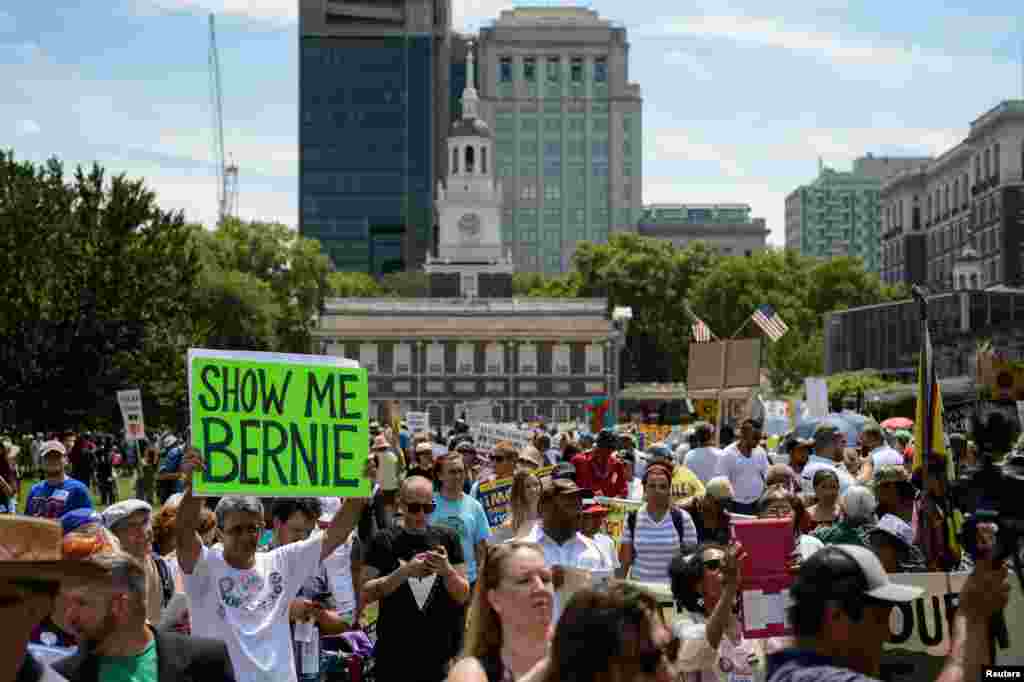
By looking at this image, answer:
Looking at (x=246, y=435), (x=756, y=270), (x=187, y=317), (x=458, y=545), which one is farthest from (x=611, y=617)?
(x=756, y=270)

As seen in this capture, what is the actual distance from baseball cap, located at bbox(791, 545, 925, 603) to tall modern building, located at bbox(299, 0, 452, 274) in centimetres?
17088

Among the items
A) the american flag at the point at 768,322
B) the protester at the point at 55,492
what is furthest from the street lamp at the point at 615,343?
the protester at the point at 55,492

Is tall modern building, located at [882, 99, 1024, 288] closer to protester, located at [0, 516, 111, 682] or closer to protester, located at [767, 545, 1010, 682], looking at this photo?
protester, located at [767, 545, 1010, 682]

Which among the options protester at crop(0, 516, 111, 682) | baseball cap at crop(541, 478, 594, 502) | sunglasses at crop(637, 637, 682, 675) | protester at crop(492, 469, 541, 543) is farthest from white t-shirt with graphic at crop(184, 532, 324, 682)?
sunglasses at crop(637, 637, 682, 675)

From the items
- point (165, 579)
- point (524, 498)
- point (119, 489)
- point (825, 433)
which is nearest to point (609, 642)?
point (165, 579)

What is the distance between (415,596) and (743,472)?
7.15m

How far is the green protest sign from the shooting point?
759 centimetres

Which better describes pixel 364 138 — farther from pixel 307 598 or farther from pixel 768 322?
pixel 307 598

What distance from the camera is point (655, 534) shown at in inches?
408

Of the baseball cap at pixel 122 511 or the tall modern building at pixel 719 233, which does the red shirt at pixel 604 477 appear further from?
the tall modern building at pixel 719 233

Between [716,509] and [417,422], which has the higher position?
[716,509]

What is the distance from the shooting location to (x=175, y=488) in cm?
1930

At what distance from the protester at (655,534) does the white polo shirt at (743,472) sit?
4552 mm

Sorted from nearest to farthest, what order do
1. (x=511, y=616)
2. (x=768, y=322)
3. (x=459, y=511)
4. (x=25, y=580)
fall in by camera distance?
(x=25, y=580), (x=511, y=616), (x=459, y=511), (x=768, y=322)
